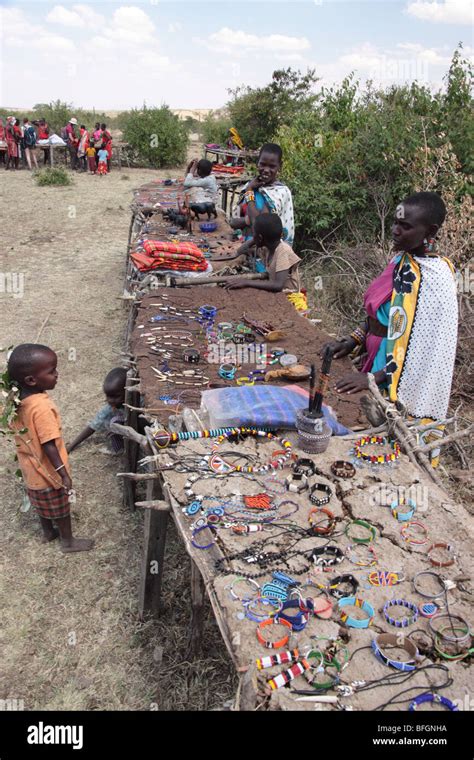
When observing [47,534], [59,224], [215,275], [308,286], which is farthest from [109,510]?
[59,224]

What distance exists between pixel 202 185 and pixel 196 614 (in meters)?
7.57

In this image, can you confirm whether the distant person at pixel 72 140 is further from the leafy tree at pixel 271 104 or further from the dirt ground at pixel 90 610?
the dirt ground at pixel 90 610

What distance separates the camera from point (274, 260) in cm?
551

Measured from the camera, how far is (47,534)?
391 centimetres

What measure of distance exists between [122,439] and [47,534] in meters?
1.17

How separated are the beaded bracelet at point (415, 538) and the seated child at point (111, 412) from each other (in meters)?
2.74

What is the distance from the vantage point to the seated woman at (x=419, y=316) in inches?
125

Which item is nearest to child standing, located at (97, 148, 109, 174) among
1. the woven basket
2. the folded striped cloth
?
the folded striped cloth

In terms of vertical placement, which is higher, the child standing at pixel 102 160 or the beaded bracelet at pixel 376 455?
the child standing at pixel 102 160

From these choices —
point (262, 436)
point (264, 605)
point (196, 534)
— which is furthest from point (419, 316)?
point (264, 605)

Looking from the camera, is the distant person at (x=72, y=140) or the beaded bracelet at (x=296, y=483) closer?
the beaded bracelet at (x=296, y=483)

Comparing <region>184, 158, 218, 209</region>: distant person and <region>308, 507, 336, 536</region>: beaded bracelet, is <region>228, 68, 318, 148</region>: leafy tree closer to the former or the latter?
<region>184, 158, 218, 209</region>: distant person

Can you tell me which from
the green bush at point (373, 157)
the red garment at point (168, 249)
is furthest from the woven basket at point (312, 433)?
the green bush at point (373, 157)

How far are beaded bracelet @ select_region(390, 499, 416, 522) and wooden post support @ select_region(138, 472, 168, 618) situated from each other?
1.24 metres
